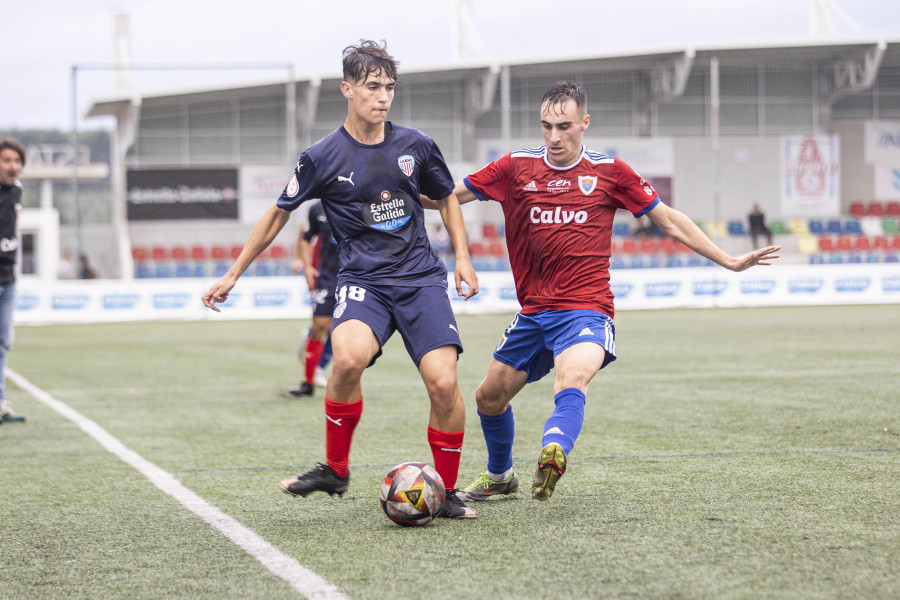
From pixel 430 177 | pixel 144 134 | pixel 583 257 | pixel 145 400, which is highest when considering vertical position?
pixel 144 134

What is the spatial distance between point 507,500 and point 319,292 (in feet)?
16.6

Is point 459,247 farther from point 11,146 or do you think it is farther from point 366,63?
point 11,146

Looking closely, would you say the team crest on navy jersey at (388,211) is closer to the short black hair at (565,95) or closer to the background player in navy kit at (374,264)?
the background player in navy kit at (374,264)

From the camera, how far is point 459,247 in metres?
4.77

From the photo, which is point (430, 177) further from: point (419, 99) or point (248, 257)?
point (419, 99)

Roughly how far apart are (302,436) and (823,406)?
149 inches

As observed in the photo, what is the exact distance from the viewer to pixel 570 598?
322 centimetres

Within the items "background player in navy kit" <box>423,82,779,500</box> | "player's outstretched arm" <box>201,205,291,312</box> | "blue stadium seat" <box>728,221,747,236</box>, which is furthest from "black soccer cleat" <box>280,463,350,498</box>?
"blue stadium seat" <box>728,221,747,236</box>

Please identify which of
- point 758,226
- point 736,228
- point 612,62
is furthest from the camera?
point 736,228

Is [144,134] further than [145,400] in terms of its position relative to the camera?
Yes

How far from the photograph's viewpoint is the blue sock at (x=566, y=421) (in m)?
4.18

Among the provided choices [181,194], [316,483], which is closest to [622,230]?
[181,194]

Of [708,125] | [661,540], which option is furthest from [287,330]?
[708,125]

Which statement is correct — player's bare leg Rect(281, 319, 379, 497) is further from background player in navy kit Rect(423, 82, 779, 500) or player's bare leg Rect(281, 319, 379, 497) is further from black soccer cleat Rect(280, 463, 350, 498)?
background player in navy kit Rect(423, 82, 779, 500)
